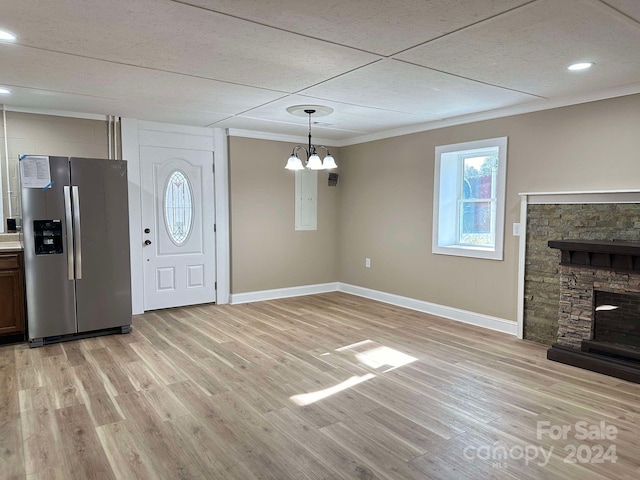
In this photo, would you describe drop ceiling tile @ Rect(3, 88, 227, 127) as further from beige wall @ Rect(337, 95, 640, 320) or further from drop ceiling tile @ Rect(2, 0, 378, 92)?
beige wall @ Rect(337, 95, 640, 320)

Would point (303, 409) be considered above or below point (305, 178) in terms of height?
below

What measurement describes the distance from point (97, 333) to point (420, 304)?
3.79 metres

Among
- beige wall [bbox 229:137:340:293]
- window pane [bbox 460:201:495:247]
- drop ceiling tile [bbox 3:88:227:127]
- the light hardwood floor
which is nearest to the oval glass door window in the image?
beige wall [bbox 229:137:340:293]

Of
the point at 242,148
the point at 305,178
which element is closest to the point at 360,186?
the point at 305,178

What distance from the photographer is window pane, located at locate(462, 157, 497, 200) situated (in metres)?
5.00

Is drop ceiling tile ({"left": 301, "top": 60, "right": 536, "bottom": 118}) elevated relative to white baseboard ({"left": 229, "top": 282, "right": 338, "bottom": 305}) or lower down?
elevated

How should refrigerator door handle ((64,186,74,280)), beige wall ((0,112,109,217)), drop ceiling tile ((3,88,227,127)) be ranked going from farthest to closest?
1. beige wall ((0,112,109,217))
2. refrigerator door handle ((64,186,74,280))
3. drop ceiling tile ((3,88,227,127))

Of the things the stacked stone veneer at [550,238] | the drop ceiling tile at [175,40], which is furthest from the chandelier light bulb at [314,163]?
the stacked stone veneer at [550,238]

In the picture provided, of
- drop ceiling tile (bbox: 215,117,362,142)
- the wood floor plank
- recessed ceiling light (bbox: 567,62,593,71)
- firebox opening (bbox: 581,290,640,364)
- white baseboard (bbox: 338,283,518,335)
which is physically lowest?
the wood floor plank

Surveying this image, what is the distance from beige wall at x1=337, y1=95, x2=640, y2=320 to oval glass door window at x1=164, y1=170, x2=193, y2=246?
240 cm

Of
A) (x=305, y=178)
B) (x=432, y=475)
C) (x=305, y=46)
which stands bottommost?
(x=432, y=475)

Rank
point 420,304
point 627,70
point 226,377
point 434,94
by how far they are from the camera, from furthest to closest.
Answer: point 420,304 < point 434,94 < point 226,377 < point 627,70

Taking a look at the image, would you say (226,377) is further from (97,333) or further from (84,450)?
(97,333)

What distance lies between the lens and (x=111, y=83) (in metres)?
3.62
